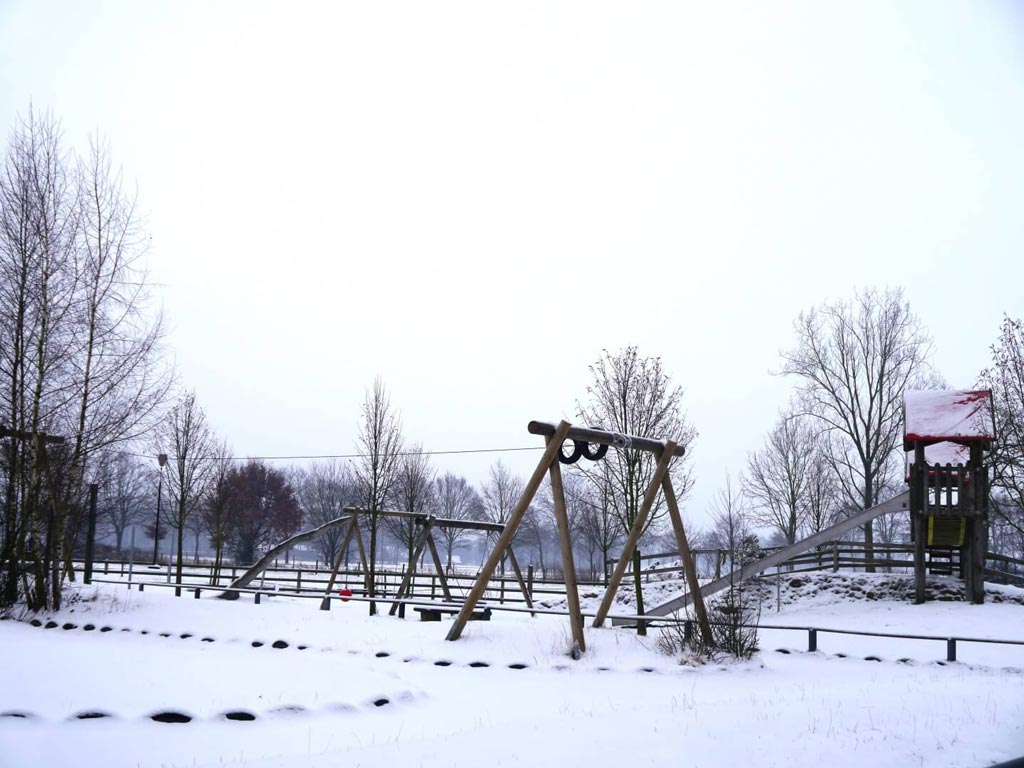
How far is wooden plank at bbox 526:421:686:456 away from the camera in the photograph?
13213mm

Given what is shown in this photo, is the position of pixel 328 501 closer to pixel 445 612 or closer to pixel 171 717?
pixel 445 612

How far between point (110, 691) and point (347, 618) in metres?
7.70

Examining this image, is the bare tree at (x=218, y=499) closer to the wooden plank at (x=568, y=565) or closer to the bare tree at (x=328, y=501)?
the bare tree at (x=328, y=501)

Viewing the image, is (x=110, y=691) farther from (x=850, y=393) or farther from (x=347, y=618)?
(x=850, y=393)

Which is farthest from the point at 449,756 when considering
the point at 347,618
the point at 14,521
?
the point at 14,521

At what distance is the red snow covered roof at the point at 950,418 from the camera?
20750mm

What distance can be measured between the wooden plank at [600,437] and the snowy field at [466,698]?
3.12m

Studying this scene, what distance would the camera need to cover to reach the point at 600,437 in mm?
13758

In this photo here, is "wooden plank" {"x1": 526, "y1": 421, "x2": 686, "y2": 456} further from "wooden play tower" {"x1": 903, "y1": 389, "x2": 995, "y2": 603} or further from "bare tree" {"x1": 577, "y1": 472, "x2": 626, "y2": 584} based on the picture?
"wooden play tower" {"x1": 903, "y1": 389, "x2": 995, "y2": 603}

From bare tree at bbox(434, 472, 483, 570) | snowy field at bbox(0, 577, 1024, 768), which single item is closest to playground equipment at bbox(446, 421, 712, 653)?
snowy field at bbox(0, 577, 1024, 768)

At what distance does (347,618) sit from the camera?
52.3 feet

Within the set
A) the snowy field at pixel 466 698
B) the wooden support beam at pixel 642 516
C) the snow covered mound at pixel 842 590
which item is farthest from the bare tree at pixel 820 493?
the wooden support beam at pixel 642 516

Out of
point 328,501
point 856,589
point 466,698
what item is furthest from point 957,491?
point 328,501

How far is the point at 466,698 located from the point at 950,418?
17.1 metres
